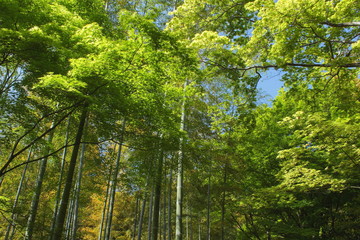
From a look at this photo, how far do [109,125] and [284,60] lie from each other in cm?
374

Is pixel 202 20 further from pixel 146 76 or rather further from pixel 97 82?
pixel 97 82

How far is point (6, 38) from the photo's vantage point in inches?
137

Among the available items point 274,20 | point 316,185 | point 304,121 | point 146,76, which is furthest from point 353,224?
point 146,76

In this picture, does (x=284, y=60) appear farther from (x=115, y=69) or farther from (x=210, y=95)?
(x=210, y=95)

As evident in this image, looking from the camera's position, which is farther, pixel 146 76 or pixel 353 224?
pixel 353 224

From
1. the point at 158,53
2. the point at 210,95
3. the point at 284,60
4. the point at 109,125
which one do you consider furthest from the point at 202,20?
the point at 210,95

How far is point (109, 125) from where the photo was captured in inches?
206

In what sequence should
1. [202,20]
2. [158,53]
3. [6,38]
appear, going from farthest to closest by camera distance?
[202,20] → [158,53] → [6,38]

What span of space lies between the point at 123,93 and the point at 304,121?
4.73 metres

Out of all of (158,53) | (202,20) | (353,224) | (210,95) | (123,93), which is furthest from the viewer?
(210,95)

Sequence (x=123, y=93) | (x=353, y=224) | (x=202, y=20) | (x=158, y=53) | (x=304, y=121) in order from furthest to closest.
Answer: (x=353, y=224), (x=304, y=121), (x=202, y=20), (x=123, y=93), (x=158, y=53)

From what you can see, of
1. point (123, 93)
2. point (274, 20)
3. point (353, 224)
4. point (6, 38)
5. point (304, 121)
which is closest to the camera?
point (6, 38)

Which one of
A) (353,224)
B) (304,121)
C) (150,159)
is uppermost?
(304,121)

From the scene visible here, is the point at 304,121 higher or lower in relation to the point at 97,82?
higher
